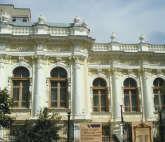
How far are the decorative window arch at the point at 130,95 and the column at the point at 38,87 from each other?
342 inches

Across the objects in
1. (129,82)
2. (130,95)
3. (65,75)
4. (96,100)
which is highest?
(65,75)

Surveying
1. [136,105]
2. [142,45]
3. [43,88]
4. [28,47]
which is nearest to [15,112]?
[43,88]

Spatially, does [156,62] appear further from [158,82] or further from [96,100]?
[96,100]

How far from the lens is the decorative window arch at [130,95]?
87.8 ft

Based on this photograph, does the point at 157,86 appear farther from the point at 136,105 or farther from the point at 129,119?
the point at 129,119

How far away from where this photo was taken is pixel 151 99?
26.7 m

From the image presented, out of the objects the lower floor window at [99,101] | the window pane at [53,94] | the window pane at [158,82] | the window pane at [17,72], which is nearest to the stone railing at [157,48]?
the window pane at [158,82]

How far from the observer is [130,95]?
2703cm

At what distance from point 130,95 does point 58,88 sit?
7720 millimetres

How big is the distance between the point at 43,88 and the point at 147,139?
10790 mm

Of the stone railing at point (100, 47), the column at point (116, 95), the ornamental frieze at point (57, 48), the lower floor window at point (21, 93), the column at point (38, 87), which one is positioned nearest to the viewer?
the column at point (38, 87)

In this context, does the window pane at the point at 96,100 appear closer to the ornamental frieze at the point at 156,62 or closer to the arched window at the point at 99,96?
the arched window at the point at 99,96

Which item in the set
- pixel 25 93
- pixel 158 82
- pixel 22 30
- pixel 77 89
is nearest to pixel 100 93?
pixel 77 89

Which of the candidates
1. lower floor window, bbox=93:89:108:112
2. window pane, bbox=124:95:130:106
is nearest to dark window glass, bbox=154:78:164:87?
window pane, bbox=124:95:130:106
